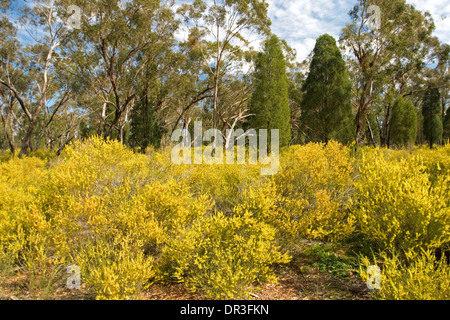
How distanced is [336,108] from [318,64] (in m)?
2.95

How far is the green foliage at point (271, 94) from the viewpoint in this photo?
14703 millimetres

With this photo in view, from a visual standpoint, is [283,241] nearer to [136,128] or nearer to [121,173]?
[121,173]

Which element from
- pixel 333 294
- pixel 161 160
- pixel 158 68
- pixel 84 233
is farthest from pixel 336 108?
pixel 84 233

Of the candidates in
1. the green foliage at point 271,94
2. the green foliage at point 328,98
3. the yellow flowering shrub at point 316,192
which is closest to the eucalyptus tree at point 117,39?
the green foliage at point 271,94

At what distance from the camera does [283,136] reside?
48.4 ft

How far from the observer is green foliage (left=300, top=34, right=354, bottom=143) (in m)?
14.5

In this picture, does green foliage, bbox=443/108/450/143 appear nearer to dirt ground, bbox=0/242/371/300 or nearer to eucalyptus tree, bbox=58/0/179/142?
eucalyptus tree, bbox=58/0/179/142

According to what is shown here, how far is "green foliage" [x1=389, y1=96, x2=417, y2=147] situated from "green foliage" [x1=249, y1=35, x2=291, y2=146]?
46.2ft

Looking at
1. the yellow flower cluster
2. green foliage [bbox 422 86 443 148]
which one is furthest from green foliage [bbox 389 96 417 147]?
the yellow flower cluster

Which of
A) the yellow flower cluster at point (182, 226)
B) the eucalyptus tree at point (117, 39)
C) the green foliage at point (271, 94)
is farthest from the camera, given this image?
the green foliage at point (271, 94)

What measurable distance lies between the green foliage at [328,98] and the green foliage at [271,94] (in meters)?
1.56

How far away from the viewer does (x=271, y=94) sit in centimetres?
1477

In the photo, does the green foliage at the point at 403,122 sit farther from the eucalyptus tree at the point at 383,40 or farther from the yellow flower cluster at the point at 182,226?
the yellow flower cluster at the point at 182,226
